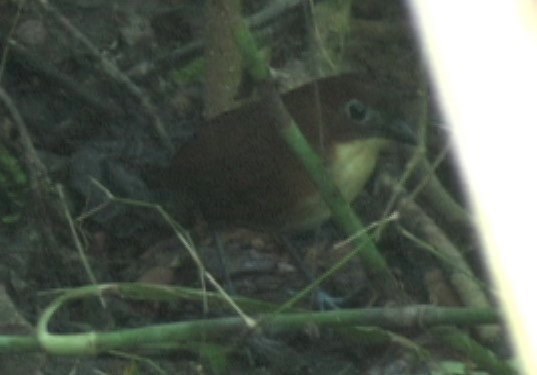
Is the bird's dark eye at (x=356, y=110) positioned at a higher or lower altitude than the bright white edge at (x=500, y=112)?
lower

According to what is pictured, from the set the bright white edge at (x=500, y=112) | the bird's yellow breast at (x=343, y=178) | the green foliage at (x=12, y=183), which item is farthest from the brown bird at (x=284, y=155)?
the bright white edge at (x=500, y=112)

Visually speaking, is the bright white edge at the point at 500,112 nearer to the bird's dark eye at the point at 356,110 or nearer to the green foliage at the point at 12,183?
the bird's dark eye at the point at 356,110

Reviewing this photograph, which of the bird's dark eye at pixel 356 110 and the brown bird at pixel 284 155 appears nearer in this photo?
the brown bird at pixel 284 155

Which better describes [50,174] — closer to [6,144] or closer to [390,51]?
[6,144]

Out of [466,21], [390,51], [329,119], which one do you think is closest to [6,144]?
[329,119]

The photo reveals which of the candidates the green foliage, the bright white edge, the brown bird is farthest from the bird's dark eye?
the bright white edge

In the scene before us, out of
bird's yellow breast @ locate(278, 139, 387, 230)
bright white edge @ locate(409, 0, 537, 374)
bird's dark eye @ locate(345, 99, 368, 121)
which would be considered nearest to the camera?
bright white edge @ locate(409, 0, 537, 374)

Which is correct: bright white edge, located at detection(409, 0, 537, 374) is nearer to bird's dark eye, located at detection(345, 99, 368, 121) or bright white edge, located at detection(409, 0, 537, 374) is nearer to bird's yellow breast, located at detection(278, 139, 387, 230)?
bird's yellow breast, located at detection(278, 139, 387, 230)
